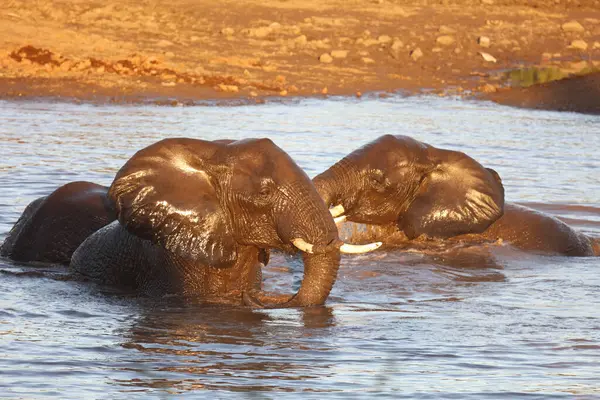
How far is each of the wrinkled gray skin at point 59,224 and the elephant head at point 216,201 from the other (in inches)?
57.9

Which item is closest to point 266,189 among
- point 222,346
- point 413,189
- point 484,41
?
point 222,346

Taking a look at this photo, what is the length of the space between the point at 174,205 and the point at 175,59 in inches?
603

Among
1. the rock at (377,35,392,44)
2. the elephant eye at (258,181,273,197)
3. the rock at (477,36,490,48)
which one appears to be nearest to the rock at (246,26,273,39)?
the rock at (377,35,392,44)

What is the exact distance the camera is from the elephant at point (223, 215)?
6633 millimetres

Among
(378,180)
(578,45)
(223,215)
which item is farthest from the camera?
(578,45)

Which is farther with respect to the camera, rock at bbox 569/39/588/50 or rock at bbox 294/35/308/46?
rock at bbox 569/39/588/50

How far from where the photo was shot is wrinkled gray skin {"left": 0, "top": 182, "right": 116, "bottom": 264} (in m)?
8.41

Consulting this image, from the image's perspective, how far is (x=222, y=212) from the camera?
22.4 feet

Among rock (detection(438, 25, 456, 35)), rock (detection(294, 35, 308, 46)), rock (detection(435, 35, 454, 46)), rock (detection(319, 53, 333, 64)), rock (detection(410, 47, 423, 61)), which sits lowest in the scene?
rock (detection(319, 53, 333, 64))

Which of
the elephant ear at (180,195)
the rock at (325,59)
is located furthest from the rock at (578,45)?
the elephant ear at (180,195)

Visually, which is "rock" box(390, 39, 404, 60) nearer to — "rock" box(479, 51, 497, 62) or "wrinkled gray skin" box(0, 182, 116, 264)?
"rock" box(479, 51, 497, 62)

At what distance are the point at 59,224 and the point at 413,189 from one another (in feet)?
7.85

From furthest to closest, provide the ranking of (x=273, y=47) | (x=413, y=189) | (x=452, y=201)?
(x=273, y=47) → (x=452, y=201) → (x=413, y=189)

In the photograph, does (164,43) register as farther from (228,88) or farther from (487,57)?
(487,57)
